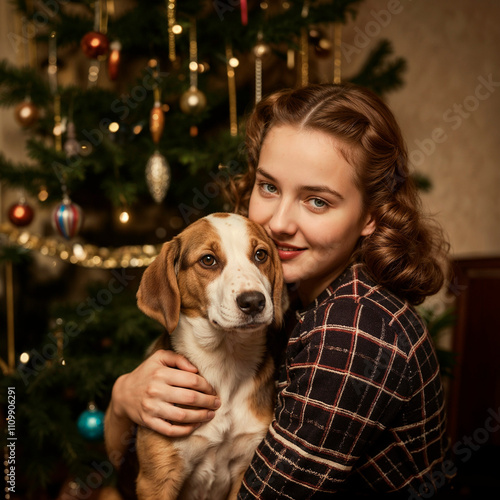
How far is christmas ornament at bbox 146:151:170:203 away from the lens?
90.7 inches

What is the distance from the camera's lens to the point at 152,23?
2.48 meters

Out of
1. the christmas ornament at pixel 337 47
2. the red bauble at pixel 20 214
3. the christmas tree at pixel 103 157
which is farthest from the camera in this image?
the christmas ornament at pixel 337 47

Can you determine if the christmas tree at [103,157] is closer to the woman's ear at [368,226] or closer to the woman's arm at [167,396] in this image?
the woman's arm at [167,396]

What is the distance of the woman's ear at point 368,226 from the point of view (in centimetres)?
176

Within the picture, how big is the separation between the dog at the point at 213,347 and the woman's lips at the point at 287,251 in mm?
25

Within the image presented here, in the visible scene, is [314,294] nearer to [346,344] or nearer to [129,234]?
[346,344]

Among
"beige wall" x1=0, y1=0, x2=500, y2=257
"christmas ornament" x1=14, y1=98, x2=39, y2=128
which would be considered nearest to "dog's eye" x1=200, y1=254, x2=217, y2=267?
"christmas ornament" x1=14, y1=98, x2=39, y2=128

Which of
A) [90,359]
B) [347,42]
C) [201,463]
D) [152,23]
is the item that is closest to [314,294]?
[201,463]

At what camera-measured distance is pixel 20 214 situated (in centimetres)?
241

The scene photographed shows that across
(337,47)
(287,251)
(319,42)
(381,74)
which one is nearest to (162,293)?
(287,251)

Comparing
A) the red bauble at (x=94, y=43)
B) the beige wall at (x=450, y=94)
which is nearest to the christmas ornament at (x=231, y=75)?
the red bauble at (x=94, y=43)

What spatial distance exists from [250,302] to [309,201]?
0.42 m

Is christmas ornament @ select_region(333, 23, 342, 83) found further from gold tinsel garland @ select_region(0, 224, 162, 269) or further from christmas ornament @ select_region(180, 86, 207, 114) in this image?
gold tinsel garland @ select_region(0, 224, 162, 269)

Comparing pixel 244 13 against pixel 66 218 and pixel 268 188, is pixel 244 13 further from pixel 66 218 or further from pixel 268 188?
pixel 66 218
